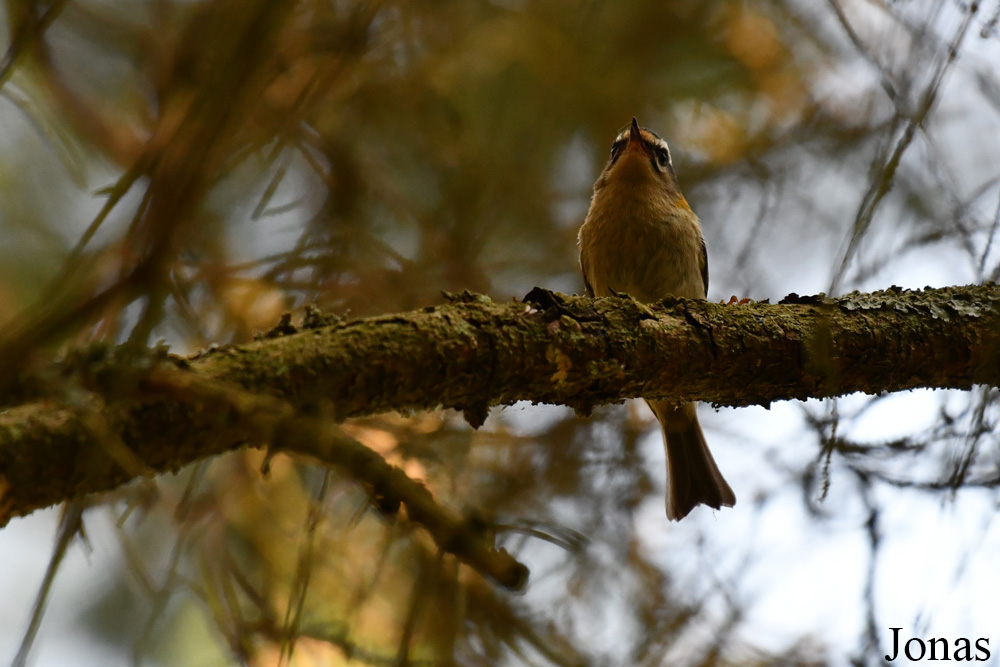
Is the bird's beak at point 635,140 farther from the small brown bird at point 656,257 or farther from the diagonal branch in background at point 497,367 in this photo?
the diagonal branch in background at point 497,367

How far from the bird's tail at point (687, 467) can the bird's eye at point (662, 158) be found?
1.41 m

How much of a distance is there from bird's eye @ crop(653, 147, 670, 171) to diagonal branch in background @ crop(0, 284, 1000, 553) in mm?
1960

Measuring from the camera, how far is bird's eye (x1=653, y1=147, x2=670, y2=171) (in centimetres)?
464

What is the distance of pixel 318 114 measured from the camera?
12.4 ft

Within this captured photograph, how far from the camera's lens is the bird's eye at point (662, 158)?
4637mm

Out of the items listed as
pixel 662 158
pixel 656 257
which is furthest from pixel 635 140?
pixel 656 257

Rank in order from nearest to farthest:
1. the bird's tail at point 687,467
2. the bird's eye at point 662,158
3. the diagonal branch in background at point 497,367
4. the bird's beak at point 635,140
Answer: the diagonal branch in background at point 497,367
the bird's tail at point 687,467
the bird's beak at point 635,140
the bird's eye at point 662,158

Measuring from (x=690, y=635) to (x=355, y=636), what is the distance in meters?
1.55

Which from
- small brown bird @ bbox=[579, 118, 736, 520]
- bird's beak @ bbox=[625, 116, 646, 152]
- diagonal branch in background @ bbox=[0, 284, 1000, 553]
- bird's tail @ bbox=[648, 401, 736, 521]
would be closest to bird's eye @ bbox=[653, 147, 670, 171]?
small brown bird @ bbox=[579, 118, 736, 520]

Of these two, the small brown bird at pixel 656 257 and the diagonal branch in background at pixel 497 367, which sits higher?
the small brown bird at pixel 656 257

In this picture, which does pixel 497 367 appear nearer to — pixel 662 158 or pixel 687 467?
pixel 687 467

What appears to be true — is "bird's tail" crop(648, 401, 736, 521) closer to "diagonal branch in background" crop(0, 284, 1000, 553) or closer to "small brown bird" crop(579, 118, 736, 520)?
"small brown bird" crop(579, 118, 736, 520)

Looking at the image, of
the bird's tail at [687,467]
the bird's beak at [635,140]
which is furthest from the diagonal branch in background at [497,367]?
the bird's beak at [635,140]

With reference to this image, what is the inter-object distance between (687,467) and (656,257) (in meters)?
1.14
